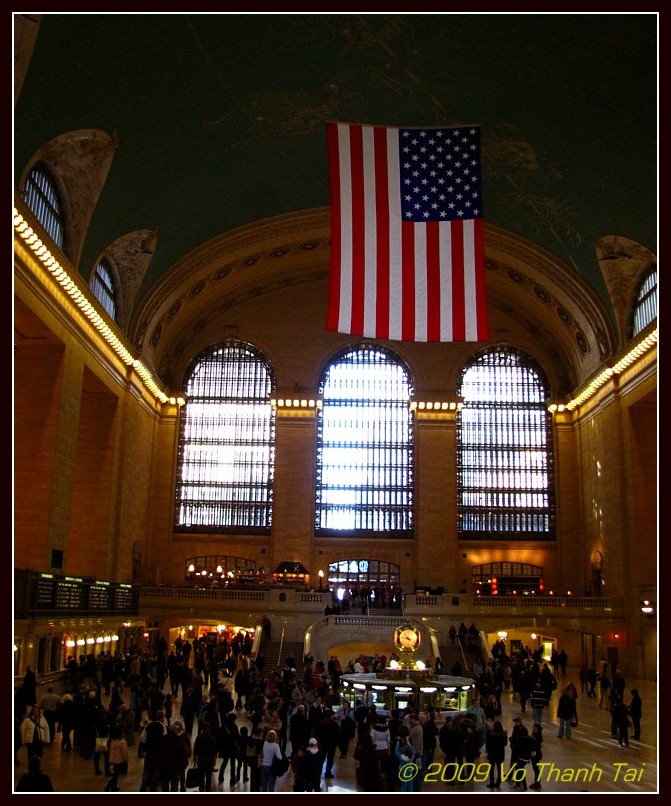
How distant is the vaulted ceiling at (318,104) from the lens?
22406mm

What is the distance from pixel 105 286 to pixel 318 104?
1106cm

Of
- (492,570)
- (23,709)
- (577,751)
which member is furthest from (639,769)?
(492,570)

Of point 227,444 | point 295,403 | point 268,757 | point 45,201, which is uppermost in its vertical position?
point 45,201

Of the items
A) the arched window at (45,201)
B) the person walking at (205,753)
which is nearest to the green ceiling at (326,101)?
the arched window at (45,201)

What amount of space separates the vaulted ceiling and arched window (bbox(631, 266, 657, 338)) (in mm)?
2272

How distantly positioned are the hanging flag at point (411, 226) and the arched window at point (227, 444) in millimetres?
27327

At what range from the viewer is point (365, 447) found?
43.3 metres

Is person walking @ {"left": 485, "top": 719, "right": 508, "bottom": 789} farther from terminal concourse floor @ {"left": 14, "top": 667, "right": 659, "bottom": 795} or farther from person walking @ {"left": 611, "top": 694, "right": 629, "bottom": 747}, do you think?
person walking @ {"left": 611, "top": 694, "right": 629, "bottom": 747}

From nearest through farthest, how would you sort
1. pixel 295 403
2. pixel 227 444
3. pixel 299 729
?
pixel 299 729, pixel 295 403, pixel 227 444

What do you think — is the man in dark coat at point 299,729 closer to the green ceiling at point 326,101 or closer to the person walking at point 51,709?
the person walking at point 51,709

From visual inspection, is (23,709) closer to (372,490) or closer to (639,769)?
(639,769)

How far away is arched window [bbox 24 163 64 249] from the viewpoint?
2547 cm

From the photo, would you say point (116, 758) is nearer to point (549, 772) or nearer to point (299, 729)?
point (299, 729)

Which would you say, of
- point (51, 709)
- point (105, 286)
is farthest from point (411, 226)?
point (105, 286)
